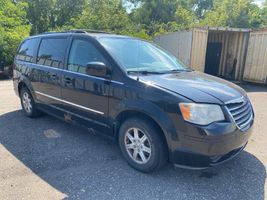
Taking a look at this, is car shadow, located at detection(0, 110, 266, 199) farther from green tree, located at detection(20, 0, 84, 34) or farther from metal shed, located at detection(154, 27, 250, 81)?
green tree, located at detection(20, 0, 84, 34)

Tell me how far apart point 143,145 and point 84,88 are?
4.26 ft

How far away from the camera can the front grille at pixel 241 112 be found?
290cm

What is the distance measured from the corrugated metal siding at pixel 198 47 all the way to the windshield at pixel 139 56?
7.34 m

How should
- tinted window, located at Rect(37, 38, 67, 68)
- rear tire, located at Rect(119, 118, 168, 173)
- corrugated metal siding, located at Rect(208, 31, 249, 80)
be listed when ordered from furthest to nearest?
1. corrugated metal siding, located at Rect(208, 31, 249, 80)
2. tinted window, located at Rect(37, 38, 67, 68)
3. rear tire, located at Rect(119, 118, 168, 173)

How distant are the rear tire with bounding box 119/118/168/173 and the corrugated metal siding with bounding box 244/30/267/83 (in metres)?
10.0

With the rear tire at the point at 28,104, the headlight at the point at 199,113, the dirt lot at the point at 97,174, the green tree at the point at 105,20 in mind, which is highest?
the green tree at the point at 105,20

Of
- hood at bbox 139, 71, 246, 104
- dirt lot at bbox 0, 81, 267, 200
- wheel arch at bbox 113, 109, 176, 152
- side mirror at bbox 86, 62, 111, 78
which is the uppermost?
side mirror at bbox 86, 62, 111, 78

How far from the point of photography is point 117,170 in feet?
11.0

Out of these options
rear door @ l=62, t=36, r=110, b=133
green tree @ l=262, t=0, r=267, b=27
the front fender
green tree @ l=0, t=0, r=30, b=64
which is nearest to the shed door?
rear door @ l=62, t=36, r=110, b=133

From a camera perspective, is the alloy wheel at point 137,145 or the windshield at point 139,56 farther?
the windshield at point 139,56

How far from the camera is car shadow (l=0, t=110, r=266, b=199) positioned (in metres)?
2.87

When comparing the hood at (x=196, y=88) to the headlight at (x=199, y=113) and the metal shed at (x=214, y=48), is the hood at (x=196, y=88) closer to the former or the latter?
the headlight at (x=199, y=113)

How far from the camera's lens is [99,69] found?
3338 millimetres

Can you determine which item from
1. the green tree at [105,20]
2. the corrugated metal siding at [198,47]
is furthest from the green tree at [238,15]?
the corrugated metal siding at [198,47]
